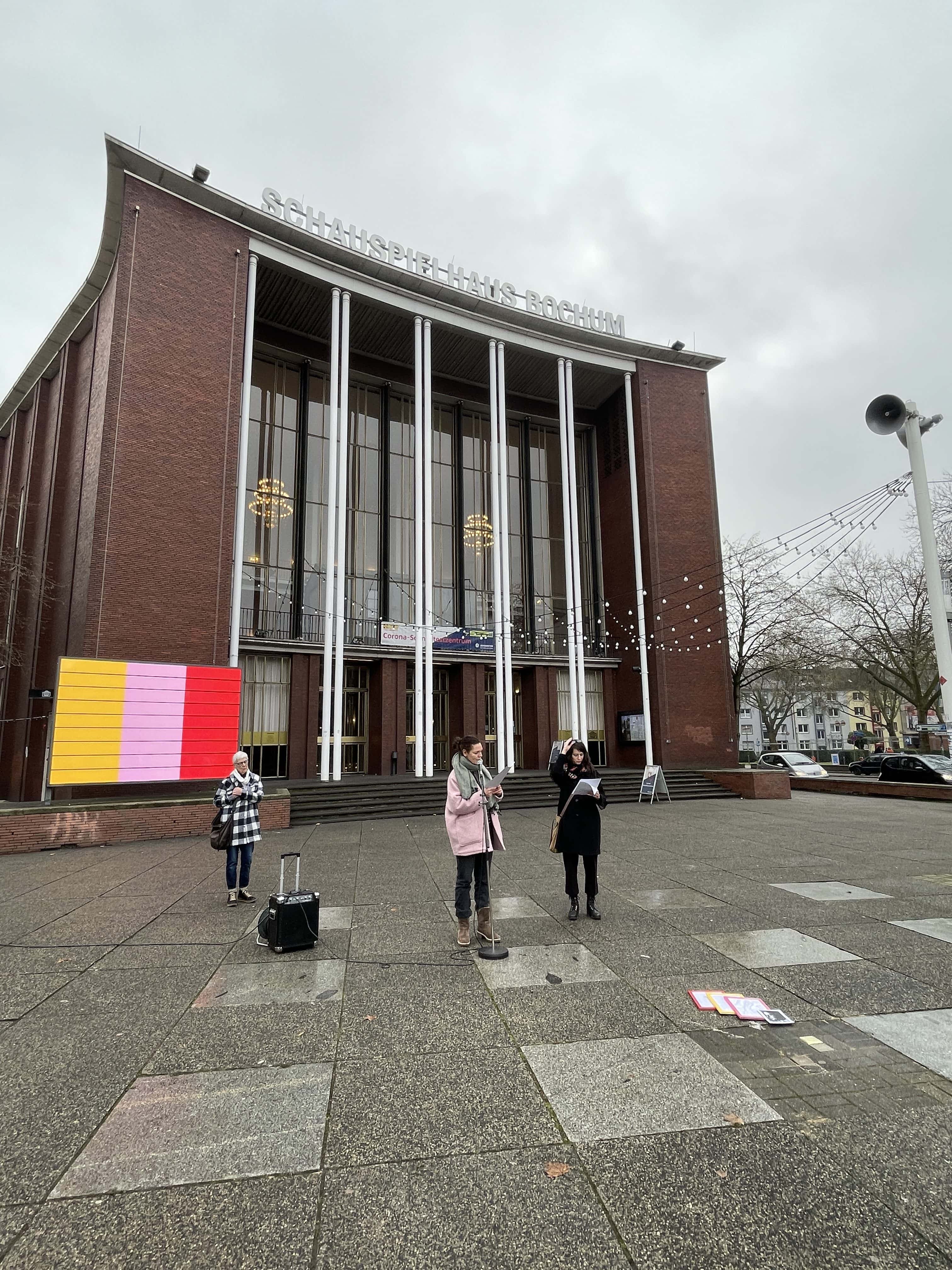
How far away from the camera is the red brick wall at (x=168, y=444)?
641 inches

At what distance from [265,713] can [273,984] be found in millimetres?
16827

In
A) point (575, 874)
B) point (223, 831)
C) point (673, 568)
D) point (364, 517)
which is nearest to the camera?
point (575, 874)

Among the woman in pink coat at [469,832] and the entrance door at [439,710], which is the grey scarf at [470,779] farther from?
the entrance door at [439,710]

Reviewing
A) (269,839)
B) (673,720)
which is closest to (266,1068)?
(269,839)

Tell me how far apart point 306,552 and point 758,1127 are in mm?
22210

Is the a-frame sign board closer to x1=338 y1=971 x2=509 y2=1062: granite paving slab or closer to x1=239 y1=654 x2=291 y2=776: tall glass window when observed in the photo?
x1=239 y1=654 x2=291 y2=776: tall glass window

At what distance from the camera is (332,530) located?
1941 cm

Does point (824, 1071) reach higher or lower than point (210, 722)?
lower

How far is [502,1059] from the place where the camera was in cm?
366

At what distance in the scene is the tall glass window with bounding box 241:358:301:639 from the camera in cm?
2188

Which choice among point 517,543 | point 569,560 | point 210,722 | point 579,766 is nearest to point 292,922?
point 579,766

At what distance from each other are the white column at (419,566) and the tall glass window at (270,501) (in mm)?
4764

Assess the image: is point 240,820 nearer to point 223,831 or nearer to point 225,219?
point 223,831

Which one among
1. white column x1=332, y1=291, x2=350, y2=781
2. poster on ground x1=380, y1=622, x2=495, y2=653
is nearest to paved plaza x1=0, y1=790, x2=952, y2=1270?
white column x1=332, y1=291, x2=350, y2=781
